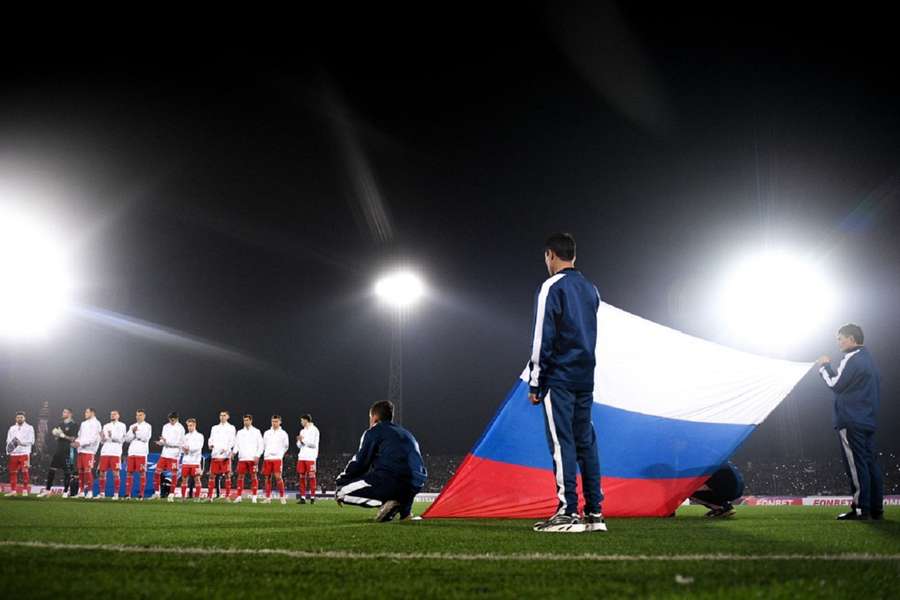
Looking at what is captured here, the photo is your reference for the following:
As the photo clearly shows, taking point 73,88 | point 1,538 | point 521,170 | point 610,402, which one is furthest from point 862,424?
point 73,88

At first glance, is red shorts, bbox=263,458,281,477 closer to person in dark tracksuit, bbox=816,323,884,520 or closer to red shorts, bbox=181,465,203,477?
red shorts, bbox=181,465,203,477

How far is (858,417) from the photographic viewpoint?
7.54m

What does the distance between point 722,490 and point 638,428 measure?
1.36 metres

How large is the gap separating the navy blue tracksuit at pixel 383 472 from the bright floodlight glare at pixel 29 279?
19763 mm

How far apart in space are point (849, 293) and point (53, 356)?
2435 centimetres

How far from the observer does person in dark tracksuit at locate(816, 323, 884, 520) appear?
24.3 ft

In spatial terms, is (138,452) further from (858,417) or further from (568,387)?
(858,417)

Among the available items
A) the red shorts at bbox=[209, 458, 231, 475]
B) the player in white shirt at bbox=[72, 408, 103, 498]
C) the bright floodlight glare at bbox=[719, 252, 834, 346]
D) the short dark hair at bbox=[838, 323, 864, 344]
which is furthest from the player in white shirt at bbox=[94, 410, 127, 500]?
the bright floodlight glare at bbox=[719, 252, 834, 346]

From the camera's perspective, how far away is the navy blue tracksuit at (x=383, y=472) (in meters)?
7.36

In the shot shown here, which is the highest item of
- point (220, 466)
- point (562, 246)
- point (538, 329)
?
point (562, 246)

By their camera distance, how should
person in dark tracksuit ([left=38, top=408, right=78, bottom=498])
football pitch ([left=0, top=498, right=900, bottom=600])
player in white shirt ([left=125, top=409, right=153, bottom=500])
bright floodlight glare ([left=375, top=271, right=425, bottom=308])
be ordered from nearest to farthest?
football pitch ([left=0, top=498, right=900, bottom=600]) → player in white shirt ([left=125, top=409, right=153, bottom=500]) → person in dark tracksuit ([left=38, top=408, right=78, bottom=498]) → bright floodlight glare ([left=375, top=271, right=425, bottom=308])

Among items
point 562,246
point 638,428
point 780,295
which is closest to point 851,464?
point 638,428

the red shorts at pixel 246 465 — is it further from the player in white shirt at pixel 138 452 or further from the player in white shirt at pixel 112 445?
the player in white shirt at pixel 112 445

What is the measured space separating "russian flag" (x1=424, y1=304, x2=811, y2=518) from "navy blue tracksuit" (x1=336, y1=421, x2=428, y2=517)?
0.36 m
